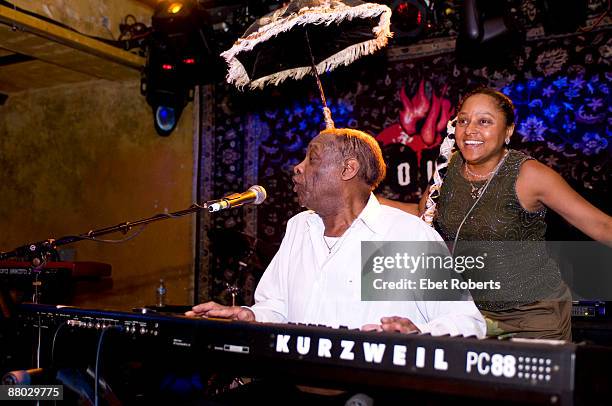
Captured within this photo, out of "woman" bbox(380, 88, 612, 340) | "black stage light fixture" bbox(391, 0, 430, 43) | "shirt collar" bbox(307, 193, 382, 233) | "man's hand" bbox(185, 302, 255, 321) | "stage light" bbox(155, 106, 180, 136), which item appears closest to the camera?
"man's hand" bbox(185, 302, 255, 321)

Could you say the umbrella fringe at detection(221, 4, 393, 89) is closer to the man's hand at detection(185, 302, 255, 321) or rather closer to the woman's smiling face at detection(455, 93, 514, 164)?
the woman's smiling face at detection(455, 93, 514, 164)

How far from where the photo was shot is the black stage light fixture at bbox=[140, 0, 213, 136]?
5637mm

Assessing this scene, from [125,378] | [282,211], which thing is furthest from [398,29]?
[125,378]

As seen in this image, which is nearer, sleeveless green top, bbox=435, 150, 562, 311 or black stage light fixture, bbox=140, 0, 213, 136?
sleeveless green top, bbox=435, 150, 562, 311

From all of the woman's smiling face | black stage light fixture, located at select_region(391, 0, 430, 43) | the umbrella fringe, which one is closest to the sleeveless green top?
the woman's smiling face

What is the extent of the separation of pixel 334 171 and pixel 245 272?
150 inches

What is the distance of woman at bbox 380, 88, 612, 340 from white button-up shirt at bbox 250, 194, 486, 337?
0.56 meters

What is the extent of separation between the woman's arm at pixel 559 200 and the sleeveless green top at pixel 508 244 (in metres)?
0.04

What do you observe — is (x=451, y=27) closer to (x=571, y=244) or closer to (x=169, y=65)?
(x=571, y=244)

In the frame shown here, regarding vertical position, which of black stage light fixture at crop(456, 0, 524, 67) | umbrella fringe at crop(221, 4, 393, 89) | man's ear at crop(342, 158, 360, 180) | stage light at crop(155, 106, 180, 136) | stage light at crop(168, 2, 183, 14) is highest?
stage light at crop(168, 2, 183, 14)

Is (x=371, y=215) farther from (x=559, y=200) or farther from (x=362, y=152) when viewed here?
(x=559, y=200)

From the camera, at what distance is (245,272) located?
6180 millimetres

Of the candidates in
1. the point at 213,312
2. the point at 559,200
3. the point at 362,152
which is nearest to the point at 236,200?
the point at 213,312

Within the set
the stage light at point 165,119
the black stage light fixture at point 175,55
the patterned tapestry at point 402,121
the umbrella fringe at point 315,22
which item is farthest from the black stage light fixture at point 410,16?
the stage light at point 165,119
